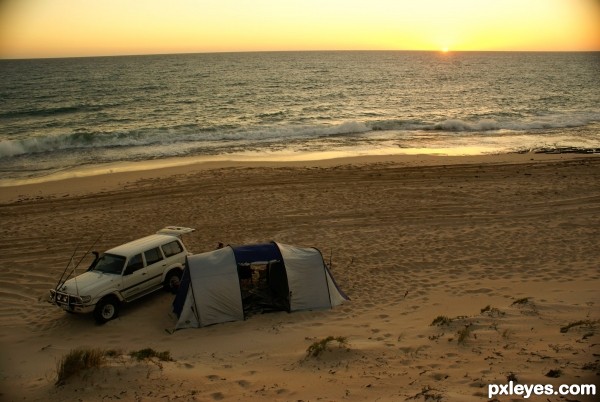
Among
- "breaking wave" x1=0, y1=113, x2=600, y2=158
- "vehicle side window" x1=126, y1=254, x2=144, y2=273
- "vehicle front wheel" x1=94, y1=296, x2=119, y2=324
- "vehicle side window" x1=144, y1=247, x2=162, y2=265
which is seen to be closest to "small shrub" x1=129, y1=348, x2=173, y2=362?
"vehicle front wheel" x1=94, y1=296, x2=119, y2=324

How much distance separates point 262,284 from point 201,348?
3245 millimetres

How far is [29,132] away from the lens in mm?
39750

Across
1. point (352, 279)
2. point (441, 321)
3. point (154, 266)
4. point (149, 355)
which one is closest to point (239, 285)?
point (154, 266)

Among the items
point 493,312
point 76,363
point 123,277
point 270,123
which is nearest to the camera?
point 76,363

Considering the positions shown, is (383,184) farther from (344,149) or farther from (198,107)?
(198,107)

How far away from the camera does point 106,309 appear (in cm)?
1179

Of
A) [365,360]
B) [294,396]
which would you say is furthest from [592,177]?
[294,396]

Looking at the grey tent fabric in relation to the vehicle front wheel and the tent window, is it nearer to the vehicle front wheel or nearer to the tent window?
the tent window

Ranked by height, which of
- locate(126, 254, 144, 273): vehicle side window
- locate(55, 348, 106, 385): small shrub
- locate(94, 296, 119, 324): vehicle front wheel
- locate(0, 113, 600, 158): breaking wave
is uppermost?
locate(0, 113, 600, 158): breaking wave

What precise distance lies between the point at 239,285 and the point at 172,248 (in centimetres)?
271

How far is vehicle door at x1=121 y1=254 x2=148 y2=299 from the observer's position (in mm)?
12102

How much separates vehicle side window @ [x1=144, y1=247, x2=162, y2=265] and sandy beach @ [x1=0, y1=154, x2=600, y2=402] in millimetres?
1051

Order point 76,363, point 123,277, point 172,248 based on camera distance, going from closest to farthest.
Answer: point 76,363
point 123,277
point 172,248

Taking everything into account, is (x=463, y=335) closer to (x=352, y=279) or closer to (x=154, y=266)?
(x=352, y=279)
